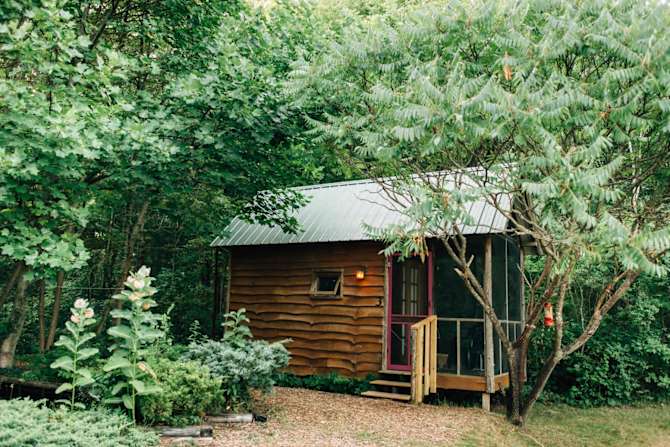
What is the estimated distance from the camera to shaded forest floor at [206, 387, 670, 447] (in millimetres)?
5961

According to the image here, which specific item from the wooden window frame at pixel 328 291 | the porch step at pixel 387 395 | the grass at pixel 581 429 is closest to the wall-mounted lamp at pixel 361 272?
the wooden window frame at pixel 328 291

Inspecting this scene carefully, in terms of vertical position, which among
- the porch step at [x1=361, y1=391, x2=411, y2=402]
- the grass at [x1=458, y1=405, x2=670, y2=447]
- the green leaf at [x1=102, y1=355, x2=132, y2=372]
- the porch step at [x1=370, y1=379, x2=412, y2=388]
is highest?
the green leaf at [x1=102, y1=355, x2=132, y2=372]

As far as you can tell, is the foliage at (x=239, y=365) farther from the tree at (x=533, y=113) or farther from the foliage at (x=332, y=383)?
the foliage at (x=332, y=383)

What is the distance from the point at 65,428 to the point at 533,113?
514 cm

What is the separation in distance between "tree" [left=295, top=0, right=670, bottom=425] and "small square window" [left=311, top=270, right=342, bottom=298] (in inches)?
123

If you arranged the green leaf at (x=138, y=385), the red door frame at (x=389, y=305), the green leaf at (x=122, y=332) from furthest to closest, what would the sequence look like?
the red door frame at (x=389, y=305)
the green leaf at (x=122, y=332)
the green leaf at (x=138, y=385)

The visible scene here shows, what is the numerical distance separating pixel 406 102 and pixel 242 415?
13.7 feet

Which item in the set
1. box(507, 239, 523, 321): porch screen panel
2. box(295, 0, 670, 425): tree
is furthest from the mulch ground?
box(507, 239, 523, 321): porch screen panel

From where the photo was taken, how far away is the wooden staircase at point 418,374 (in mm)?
8242

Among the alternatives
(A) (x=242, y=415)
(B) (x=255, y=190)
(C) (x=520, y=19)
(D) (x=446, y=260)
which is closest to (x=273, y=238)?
(B) (x=255, y=190)

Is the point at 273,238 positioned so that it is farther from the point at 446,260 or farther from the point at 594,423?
the point at 594,423

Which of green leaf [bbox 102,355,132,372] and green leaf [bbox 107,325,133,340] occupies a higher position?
green leaf [bbox 107,325,133,340]

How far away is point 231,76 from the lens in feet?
25.1

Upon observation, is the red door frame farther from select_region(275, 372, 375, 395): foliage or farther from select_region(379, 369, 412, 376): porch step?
select_region(275, 372, 375, 395): foliage
